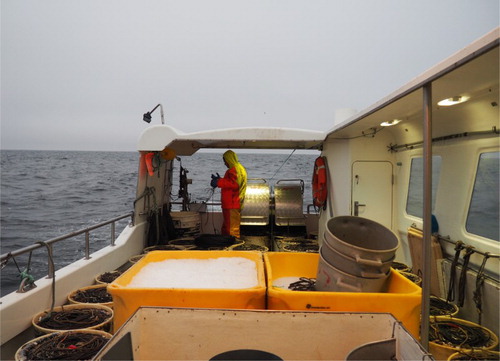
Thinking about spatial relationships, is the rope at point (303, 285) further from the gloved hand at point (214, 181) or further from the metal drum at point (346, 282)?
the gloved hand at point (214, 181)

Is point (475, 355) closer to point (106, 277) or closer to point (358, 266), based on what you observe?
point (358, 266)

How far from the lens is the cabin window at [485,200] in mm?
4266

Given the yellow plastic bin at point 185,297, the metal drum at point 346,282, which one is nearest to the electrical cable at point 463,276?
the metal drum at point 346,282

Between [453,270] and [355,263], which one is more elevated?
[355,263]

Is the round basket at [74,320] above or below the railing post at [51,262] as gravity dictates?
below

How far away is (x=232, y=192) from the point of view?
27.2ft

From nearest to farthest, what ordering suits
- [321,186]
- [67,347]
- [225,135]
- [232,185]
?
[67,347], [225,135], [321,186], [232,185]

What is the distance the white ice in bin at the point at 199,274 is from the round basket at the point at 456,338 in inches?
77.9

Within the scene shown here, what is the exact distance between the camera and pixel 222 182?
8164 millimetres

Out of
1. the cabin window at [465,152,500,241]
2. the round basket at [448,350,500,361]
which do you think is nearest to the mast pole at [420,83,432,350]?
the round basket at [448,350,500,361]

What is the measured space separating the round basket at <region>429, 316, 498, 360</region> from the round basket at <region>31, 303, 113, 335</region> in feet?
11.6

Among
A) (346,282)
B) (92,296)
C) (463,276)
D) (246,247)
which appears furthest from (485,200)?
(92,296)

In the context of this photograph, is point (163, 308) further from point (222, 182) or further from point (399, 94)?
point (222, 182)

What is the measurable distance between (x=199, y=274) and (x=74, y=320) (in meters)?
1.72
